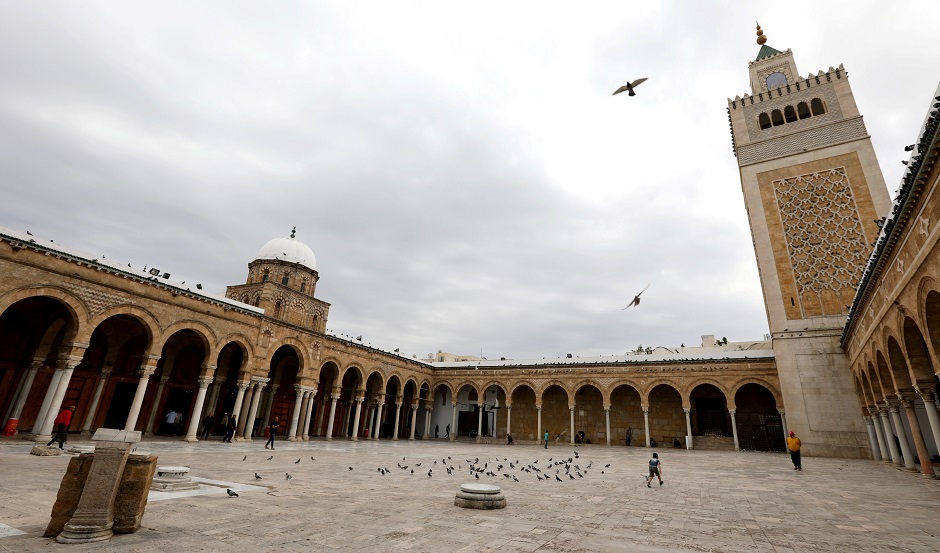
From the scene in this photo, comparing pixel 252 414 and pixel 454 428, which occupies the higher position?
pixel 252 414

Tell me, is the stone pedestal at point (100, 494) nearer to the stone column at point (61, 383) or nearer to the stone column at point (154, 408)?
the stone column at point (61, 383)

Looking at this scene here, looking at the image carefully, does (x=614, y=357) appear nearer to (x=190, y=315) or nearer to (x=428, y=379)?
(x=428, y=379)

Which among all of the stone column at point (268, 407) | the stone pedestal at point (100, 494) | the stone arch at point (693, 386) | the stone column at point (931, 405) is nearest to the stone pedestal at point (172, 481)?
the stone pedestal at point (100, 494)

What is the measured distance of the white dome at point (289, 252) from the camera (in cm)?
2841

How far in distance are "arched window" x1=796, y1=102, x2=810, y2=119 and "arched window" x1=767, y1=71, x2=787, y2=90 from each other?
2185 mm

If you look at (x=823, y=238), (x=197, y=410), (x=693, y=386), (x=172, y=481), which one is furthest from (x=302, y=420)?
(x=823, y=238)

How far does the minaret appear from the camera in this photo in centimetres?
1723

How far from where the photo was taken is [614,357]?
28.5 metres

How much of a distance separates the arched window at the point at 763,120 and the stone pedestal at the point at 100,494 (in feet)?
91.1

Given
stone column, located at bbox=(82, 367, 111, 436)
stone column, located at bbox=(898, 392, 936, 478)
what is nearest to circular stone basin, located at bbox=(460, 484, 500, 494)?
stone column, located at bbox=(898, 392, 936, 478)

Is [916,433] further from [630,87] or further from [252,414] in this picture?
[252,414]

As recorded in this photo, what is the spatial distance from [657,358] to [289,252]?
2420cm

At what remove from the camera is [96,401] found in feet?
56.2

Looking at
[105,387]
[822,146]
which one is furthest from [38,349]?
[822,146]
